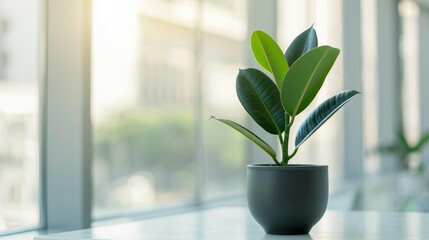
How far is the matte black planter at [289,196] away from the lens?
156 centimetres

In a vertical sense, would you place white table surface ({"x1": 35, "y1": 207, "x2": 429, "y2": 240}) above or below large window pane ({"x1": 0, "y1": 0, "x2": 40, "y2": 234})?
below

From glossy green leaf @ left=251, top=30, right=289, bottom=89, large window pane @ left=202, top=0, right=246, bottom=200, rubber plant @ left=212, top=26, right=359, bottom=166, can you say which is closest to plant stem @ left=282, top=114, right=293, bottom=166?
rubber plant @ left=212, top=26, right=359, bottom=166

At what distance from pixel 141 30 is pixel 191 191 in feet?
3.03

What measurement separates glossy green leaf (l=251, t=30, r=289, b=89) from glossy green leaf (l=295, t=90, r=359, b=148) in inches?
4.8

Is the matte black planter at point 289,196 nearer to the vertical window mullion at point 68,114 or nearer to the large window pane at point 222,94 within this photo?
the vertical window mullion at point 68,114

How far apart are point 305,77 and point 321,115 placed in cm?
10

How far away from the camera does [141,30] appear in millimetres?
3684

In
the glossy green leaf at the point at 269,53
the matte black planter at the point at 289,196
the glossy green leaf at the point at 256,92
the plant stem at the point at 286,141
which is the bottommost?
the matte black planter at the point at 289,196

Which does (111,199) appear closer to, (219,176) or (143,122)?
(143,122)

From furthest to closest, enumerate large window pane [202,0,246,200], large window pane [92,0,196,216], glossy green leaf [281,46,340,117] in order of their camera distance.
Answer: large window pane [202,0,246,200], large window pane [92,0,196,216], glossy green leaf [281,46,340,117]

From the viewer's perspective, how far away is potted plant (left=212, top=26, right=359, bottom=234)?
1.54 m

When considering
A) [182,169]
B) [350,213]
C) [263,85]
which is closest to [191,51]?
[182,169]

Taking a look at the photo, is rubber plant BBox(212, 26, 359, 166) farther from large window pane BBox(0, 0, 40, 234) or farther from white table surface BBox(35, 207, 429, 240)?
large window pane BBox(0, 0, 40, 234)

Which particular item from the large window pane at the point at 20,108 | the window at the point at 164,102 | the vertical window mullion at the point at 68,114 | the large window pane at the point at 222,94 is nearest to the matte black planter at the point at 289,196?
the vertical window mullion at the point at 68,114
